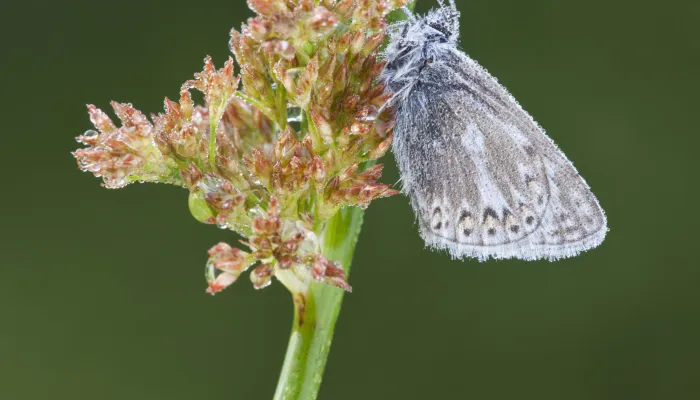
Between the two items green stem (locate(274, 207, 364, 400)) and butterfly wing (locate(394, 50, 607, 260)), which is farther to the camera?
butterfly wing (locate(394, 50, 607, 260))

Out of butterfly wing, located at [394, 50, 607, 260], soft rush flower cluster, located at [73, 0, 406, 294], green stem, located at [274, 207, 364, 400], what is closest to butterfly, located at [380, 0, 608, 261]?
butterfly wing, located at [394, 50, 607, 260]

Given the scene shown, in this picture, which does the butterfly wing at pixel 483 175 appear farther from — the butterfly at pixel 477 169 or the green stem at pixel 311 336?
the green stem at pixel 311 336

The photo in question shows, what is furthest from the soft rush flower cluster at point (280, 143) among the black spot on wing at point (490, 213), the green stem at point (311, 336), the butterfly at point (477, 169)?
the black spot on wing at point (490, 213)

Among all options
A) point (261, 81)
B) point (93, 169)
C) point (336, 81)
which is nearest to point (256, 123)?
point (261, 81)

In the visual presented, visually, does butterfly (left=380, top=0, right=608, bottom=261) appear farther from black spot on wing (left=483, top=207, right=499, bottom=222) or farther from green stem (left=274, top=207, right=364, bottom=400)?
green stem (left=274, top=207, right=364, bottom=400)

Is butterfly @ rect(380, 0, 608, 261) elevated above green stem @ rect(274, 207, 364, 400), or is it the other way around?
butterfly @ rect(380, 0, 608, 261)
